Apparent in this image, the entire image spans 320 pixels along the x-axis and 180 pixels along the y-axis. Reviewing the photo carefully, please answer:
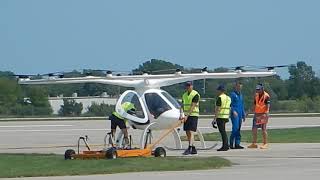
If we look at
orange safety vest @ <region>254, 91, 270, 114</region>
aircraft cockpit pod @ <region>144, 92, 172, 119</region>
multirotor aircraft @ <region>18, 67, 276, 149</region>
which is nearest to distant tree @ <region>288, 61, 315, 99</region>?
orange safety vest @ <region>254, 91, 270, 114</region>

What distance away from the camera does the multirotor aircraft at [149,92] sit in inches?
902

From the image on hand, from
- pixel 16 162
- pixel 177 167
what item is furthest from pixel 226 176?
pixel 16 162

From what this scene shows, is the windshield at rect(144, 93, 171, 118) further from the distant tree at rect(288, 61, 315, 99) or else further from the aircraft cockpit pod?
the distant tree at rect(288, 61, 315, 99)

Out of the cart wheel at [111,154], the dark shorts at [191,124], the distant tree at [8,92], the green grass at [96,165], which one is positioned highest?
the distant tree at [8,92]

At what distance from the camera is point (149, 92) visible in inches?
927

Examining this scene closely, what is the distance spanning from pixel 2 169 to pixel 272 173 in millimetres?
5485

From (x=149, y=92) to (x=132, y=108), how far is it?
94 centimetres

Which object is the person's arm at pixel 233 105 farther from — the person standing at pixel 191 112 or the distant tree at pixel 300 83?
the distant tree at pixel 300 83

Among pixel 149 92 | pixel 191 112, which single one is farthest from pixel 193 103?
pixel 149 92

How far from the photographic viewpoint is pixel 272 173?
16531 millimetres

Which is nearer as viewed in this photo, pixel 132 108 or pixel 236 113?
pixel 132 108

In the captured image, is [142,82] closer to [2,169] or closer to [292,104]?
Answer: [2,169]

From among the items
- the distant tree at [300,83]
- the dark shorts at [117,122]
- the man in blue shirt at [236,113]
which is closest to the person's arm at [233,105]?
the man in blue shirt at [236,113]

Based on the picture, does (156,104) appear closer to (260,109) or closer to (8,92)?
(260,109)
